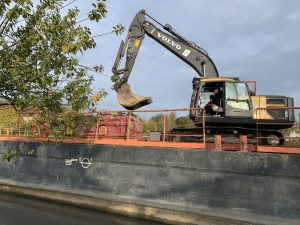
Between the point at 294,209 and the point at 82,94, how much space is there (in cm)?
771

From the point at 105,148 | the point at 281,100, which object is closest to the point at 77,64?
the point at 105,148

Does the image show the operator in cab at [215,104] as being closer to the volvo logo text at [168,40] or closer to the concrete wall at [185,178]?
the concrete wall at [185,178]

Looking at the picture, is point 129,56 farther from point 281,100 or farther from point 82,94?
point 82,94

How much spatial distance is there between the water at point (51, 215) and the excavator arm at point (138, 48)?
14.6 ft

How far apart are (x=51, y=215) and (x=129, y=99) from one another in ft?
17.6

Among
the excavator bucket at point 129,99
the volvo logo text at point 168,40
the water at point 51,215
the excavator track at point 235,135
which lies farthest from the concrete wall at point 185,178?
the volvo logo text at point 168,40

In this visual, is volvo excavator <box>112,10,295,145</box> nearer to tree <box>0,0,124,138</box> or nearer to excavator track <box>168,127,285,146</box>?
excavator track <box>168,127,285,146</box>

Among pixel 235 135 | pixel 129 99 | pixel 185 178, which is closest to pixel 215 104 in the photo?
pixel 235 135

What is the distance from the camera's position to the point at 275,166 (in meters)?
10.9

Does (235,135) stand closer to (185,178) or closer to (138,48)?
(185,178)

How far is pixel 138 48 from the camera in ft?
51.1

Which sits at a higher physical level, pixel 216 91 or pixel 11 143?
pixel 216 91

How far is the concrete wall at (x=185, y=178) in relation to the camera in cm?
1073

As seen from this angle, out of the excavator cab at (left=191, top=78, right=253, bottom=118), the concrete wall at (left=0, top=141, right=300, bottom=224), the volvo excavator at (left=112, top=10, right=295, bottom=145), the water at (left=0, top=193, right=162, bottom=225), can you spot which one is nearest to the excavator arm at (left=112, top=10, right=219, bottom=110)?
the volvo excavator at (left=112, top=10, right=295, bottom=145)
